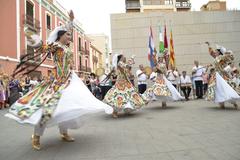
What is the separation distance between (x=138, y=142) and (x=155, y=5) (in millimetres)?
40030

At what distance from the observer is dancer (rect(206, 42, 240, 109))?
802 centimetres

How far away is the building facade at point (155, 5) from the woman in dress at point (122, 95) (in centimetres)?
3135

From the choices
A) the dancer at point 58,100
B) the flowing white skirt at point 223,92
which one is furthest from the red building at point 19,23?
the dancer at point 58,100

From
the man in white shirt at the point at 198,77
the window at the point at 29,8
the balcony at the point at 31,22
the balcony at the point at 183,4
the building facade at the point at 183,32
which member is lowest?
the man in white shirt at the point at 198,77

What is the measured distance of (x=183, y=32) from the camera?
56.2ft

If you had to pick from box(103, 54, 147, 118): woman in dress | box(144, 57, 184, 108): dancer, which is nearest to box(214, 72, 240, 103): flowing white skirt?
box(144, 57, 184, 108): dancer

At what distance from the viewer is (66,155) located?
4.08 meters

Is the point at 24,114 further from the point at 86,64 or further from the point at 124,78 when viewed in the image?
the point at 86,64

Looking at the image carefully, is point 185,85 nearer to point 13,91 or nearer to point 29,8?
point 13,91

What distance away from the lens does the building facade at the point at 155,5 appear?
41688mm

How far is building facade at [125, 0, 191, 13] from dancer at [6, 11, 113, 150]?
34386 mm

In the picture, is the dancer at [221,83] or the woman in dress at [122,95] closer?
the woman in dress at [122,95]

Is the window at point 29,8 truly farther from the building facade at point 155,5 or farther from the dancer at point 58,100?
the dancer at point 58,100

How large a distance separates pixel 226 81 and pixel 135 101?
2754 millimetres
